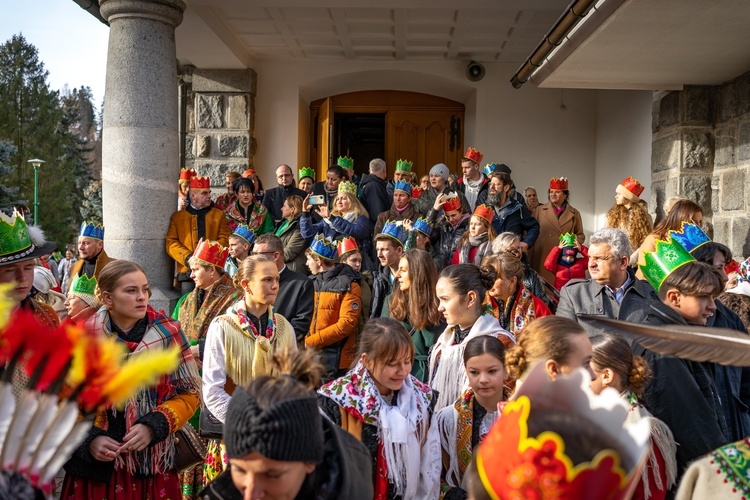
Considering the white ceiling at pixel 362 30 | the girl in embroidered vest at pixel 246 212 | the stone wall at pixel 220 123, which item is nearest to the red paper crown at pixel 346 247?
the girl in embroidered vest at pixel 246 212

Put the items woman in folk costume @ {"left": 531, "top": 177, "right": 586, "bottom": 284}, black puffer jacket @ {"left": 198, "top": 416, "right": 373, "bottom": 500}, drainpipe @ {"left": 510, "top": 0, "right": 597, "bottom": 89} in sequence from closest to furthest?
black puffer jacket @ {"left": 198, "top": 416, "right": 373, "bottom": 500}
drainpipe @ {"left": 510, "top": 0, "right": 597, "bottom": 89}
woman in folk costume @ {"left": 531, "top": 177, "right": 586, "bottom": 284}

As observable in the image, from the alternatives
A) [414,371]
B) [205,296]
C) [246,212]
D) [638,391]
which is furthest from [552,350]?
[246,212]

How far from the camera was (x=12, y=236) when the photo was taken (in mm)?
3326

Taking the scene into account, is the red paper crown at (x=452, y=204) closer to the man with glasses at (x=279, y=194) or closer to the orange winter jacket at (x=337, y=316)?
the orange winter jacket at (x=337, y=316)

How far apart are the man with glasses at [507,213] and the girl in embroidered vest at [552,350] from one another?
5067 millimetres

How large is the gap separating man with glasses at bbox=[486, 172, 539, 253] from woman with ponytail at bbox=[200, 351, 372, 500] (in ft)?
21.2

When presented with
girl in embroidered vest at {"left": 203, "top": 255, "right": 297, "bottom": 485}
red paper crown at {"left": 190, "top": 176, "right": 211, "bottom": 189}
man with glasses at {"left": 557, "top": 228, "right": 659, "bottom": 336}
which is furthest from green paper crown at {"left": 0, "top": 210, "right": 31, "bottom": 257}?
red paper crown at {"left": 190, "top": 176, "right": 211, "bottom": 189}

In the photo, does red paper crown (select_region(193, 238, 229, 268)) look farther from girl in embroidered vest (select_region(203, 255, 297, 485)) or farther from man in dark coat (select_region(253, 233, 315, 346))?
girl in embroidered vest (select_region(203, 255, 297, 485))

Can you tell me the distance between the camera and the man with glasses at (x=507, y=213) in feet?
27.3

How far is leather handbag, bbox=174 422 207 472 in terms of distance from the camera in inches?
141

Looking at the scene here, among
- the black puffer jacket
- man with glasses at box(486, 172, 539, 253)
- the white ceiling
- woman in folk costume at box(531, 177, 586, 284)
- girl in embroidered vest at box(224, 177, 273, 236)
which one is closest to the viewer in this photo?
the black puffer jacket

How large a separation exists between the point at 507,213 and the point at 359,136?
9667 mm

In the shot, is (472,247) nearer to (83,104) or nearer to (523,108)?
(523,108)

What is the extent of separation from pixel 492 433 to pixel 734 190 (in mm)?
7028
